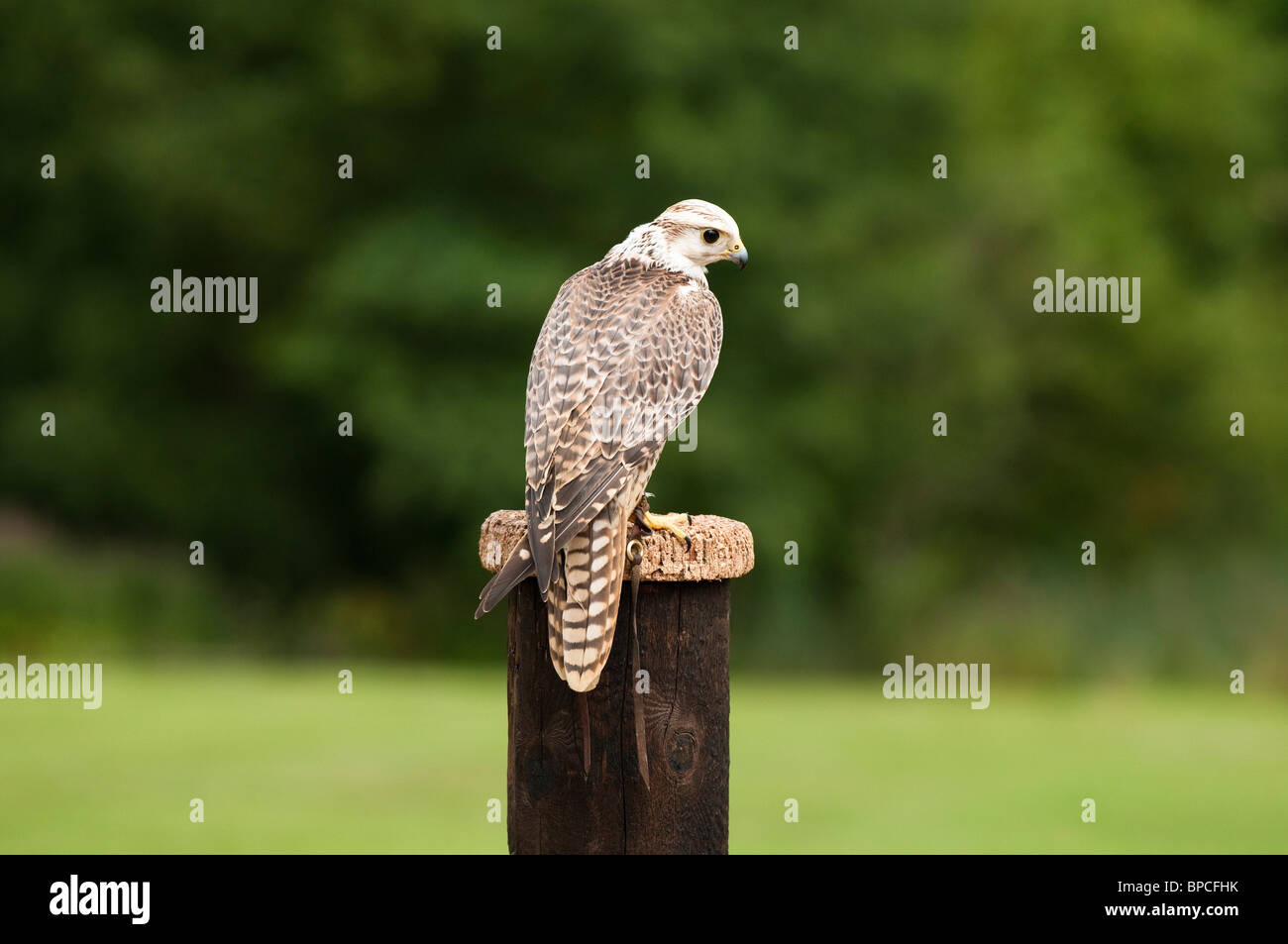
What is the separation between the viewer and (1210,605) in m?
13.7

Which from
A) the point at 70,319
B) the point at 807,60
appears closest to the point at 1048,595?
the point at 807,60

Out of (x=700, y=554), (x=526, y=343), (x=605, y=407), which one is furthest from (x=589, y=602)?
(x=526, y=343)

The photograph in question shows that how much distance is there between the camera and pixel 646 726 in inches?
139

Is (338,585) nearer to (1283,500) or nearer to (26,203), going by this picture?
(26,203)

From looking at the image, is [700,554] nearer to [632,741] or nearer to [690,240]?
[632,741]

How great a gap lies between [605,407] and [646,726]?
0.92 m

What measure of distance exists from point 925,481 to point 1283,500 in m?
6.12

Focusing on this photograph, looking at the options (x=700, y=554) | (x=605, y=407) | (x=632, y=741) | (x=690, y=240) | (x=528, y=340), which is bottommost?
(x=632, y=741)

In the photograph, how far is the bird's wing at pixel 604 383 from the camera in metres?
3.69

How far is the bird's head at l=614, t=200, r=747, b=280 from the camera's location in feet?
15.3

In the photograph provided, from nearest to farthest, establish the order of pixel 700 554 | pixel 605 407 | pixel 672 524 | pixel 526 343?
pixel 700 554 → pixel 672 524 → pixel 605 407 → pixel 526 343

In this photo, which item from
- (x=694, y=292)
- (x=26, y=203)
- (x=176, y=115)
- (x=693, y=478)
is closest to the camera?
(x=694, y=292)

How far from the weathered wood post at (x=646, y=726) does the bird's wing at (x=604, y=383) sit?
21cm

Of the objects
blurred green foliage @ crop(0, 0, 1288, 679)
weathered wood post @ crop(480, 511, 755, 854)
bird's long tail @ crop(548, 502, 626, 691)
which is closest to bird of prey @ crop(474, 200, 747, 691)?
bird's long tail @ crop(548, 502, 626, 691)
